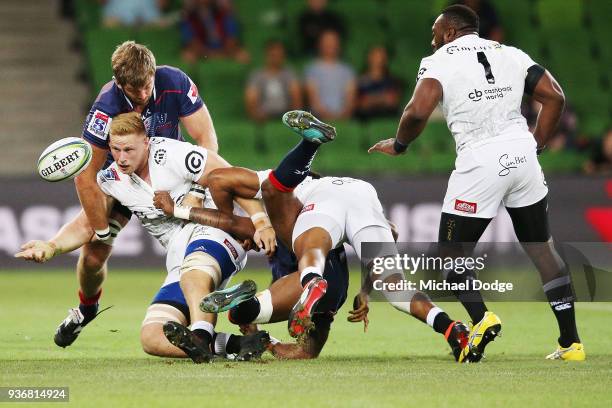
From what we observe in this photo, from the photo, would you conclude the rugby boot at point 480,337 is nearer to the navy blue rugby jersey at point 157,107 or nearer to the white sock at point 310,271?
the white sock at point 310,271

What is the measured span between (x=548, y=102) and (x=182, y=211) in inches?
96.3

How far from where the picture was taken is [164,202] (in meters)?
7.91

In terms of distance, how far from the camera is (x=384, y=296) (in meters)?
7.67

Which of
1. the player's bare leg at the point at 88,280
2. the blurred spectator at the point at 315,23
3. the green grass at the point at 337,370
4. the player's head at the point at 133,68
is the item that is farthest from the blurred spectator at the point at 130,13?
the player's head at the point at 133,68

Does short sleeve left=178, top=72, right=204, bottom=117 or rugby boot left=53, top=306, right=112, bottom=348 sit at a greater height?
short sleeve left=178, top=72, right=204, bottom=117

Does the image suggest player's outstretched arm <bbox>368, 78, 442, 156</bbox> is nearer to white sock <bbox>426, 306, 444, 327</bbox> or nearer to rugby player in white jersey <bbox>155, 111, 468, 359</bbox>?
rugby player in white jersey <bbox>155, 111, 468, 359</bbox>

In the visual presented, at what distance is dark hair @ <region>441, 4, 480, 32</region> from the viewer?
7980 mm

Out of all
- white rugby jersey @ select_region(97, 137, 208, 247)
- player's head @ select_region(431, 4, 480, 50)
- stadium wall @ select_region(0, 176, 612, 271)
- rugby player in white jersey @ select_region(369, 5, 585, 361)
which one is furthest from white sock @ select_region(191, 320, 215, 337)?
stadium wall @ select_region(0, 176, 612, 271)

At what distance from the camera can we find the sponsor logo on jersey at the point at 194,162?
790 centimetres

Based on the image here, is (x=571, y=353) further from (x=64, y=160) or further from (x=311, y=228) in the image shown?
(x=64, y=160)

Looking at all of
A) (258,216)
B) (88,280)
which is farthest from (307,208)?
(88,280)

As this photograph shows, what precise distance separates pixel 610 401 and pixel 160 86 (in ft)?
13.8

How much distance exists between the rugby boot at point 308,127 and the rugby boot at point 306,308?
0.89m

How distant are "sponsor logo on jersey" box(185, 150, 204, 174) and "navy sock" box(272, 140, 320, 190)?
1.83 feet
